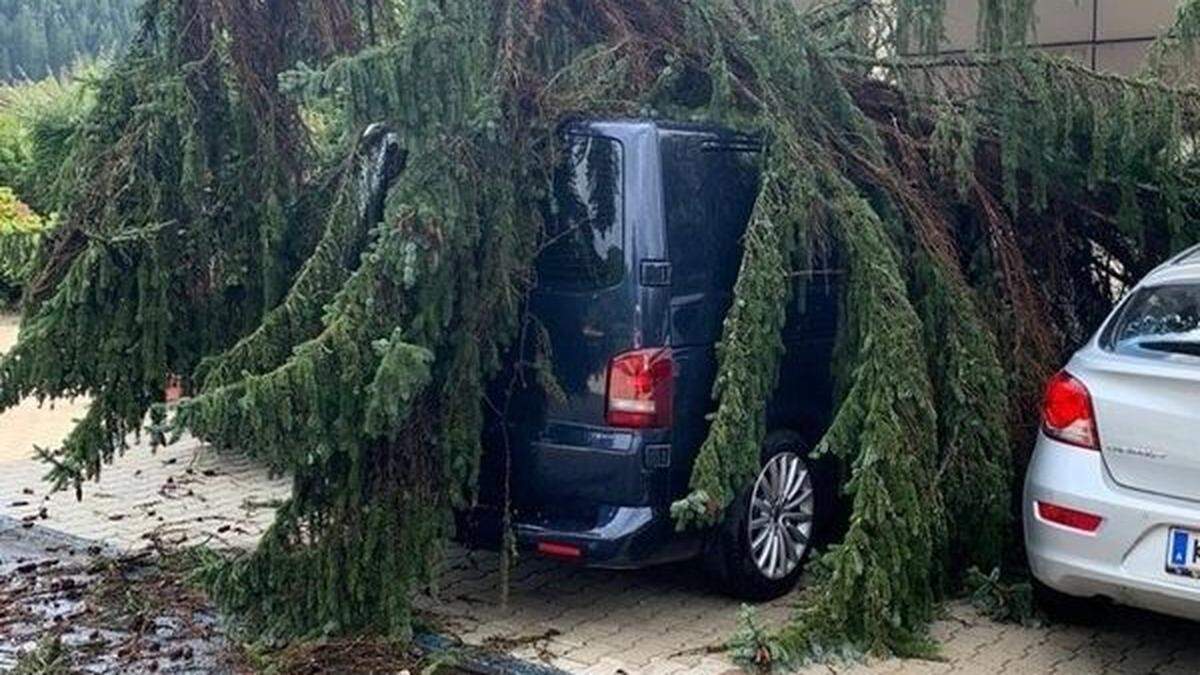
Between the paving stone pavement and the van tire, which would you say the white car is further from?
the van tire

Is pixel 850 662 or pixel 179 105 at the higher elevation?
pixel 179 105

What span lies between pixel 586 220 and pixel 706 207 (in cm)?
49

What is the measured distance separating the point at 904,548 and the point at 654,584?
1303 mm

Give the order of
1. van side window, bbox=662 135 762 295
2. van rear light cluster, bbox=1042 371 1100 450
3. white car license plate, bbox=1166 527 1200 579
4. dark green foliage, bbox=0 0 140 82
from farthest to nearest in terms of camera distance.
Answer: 1. dark green foliage, bbox=0 0 140 82
2. van side window, bbox=662 135 762 295
3. van rear light cluster, bbox=1042 371 1100 450
4. white car license plate, bbox=1166 527 1200 579

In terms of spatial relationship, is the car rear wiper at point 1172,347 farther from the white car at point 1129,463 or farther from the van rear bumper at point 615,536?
the van rear bumper at point 615,536

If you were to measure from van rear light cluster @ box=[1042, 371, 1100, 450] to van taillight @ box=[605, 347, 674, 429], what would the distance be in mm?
1399

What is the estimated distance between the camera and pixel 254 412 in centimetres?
427

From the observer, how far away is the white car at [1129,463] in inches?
172

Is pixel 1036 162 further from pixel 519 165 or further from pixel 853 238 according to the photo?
pixel 519 165

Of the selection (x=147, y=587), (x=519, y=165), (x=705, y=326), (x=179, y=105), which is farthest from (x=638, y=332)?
(x=147, y=587)

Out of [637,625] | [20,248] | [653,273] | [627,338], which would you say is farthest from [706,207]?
[20,248]

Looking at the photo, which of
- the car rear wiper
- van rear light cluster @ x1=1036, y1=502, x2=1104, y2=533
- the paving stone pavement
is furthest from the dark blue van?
the car rear wiper

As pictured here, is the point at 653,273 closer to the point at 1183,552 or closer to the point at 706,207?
the point at 706,207

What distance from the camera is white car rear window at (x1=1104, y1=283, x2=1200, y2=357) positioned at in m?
4.61
